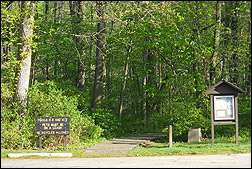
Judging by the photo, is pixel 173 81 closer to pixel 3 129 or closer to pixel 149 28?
pixel 149 28

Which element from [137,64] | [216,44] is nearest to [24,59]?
[216,44]

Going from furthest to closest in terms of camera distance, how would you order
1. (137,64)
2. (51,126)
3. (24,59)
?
1. (137,64)
2. (24,59)
3. (51,126)

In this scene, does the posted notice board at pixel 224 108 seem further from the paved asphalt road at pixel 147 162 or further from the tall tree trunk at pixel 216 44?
the tall tree trunk at pixel 216 44

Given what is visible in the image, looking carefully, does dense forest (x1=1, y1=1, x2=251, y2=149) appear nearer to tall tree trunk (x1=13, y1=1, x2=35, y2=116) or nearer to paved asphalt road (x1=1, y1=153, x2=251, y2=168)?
tall tree trunk (x1=13, y1=1, x2=35, y2=116)

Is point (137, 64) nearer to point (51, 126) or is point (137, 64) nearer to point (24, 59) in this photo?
point (24, 59)

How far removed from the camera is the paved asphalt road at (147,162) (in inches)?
417

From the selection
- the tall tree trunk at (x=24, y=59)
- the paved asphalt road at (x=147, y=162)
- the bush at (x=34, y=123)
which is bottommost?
the paved asphalt road at (x=147, y=162)

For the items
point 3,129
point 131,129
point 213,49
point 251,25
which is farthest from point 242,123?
point 3,129

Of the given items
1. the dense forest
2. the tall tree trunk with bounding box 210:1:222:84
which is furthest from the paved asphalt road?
the tall tree trunk with bounding box 210:1:222:84

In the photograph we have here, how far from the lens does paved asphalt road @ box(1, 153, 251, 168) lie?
1060 cm

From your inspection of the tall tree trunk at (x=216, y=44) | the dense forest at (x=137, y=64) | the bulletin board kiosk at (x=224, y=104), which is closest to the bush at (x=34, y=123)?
the dense forest at (x=137, y=64)

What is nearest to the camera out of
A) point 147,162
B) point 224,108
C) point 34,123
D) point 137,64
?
point 147,162

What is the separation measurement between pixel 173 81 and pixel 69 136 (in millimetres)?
7107

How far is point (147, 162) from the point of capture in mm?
11570
